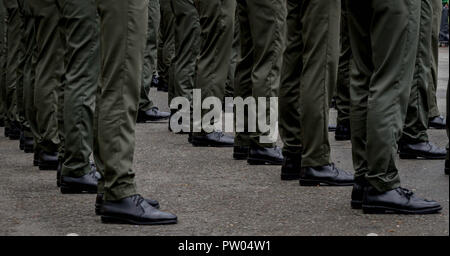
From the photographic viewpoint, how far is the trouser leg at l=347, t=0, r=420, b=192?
4773 mm

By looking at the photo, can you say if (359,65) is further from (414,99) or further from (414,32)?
(414,99)

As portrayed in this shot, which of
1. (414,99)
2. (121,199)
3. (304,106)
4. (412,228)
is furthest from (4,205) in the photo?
(414,99)

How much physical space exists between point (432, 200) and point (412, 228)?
0.56 meters

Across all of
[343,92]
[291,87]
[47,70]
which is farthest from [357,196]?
[343,92]

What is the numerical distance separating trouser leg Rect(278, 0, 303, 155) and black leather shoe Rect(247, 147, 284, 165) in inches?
20.0

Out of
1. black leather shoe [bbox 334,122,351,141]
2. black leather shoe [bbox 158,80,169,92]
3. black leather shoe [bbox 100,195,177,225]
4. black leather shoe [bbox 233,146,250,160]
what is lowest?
black leather shoe [bbox 100,195,177,225]

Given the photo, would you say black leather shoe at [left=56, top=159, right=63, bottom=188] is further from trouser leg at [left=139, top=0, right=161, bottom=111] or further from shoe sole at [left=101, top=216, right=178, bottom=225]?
trouser leg at [left=139, top=0, right=161, bottom=111]

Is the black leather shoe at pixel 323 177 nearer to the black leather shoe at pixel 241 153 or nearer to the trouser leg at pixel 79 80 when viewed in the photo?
the black leather shoe at pixel 241 153

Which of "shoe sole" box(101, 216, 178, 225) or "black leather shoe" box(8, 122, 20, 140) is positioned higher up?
"black leather shoe" box(8, 122, 20, 140)

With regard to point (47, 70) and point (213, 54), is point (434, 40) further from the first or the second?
point (47, 70)

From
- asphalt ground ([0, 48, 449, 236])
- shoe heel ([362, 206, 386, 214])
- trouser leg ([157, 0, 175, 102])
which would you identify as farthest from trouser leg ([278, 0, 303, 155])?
trouser leg ([157, 0, 175, 102])

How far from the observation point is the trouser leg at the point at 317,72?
559 cm

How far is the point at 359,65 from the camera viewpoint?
5.04 m

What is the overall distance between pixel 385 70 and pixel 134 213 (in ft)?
4.65
